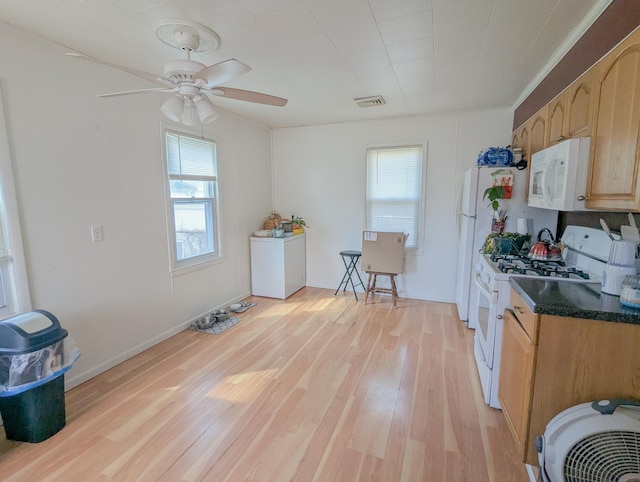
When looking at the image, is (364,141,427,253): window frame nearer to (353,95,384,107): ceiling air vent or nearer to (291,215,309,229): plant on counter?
(353,95,384,107): ceiling air vent

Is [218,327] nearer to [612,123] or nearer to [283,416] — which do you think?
[283,416]

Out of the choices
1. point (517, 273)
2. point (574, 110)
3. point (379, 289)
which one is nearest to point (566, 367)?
point (517, 273)

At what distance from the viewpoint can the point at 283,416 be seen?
2.00m

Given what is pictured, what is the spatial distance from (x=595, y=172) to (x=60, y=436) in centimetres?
338

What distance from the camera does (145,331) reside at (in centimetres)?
284

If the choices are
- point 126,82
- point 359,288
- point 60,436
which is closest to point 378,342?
point 359,288

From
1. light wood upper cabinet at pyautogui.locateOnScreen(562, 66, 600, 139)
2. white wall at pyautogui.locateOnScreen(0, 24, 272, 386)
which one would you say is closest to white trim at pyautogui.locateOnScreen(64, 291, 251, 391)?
white wall at pyautogui.locateOnScreen(0, 24, 272, 386)

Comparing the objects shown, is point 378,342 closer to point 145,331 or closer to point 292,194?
point 145,331

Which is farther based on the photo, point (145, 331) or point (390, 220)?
point (390, 220)

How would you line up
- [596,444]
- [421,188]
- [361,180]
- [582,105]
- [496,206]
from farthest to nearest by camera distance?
[361,180] < [421,188] < [496,206] < [582,105] < [596,444]

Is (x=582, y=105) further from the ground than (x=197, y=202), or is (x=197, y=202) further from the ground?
(x=582, y=105)

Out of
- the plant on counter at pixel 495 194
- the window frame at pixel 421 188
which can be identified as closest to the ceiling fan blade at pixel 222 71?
the plant on counter at pixel 495 194

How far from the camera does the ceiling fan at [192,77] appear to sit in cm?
160

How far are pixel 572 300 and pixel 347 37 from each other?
2002 millimetres
